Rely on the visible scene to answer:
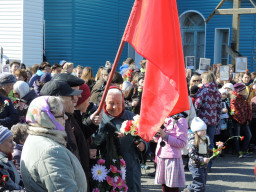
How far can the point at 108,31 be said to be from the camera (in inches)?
856

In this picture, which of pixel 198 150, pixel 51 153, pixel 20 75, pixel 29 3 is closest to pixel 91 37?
pixel 29 3

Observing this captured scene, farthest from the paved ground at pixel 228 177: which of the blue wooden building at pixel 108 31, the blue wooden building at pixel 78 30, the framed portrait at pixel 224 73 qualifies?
the blue wooden building at pixel 108 31

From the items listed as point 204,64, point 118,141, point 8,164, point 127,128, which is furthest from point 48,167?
point 204,64

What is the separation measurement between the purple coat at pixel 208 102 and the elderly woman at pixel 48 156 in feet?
22.5

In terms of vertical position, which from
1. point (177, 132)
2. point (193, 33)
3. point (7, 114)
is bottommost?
point (177, 132)

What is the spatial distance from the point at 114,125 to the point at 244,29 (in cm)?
1843

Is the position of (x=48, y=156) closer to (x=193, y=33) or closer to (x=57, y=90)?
(x=57, y=90)

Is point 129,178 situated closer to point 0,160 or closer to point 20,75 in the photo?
point 0,160

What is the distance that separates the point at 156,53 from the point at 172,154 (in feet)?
7.73

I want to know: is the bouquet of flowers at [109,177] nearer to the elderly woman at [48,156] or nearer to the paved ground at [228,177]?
the elderly woman at [48,156]

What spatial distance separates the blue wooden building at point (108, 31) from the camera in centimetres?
1977

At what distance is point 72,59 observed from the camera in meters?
19.8

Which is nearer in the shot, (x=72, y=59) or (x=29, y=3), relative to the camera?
(x=29, y=3)

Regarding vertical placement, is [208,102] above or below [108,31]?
below
